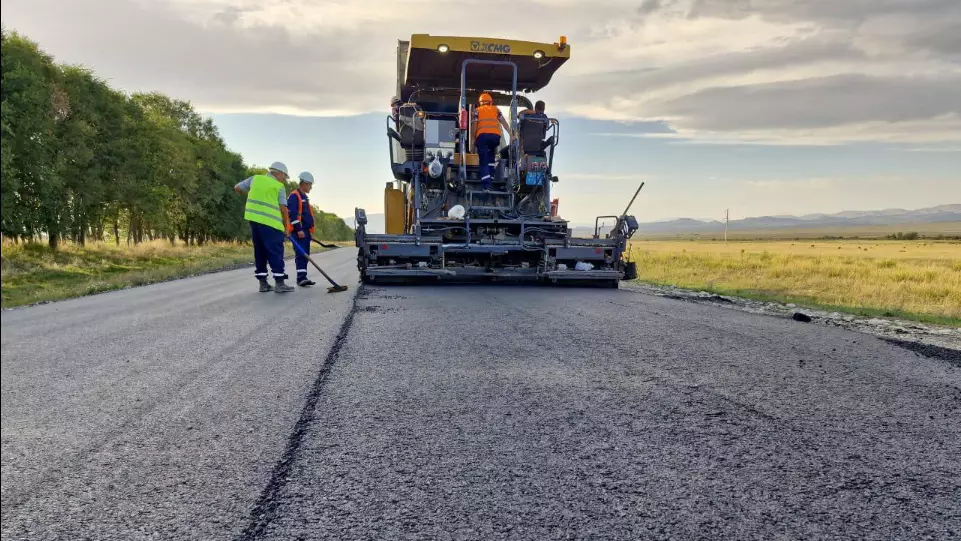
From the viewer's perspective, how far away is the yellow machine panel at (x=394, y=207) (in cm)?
1167

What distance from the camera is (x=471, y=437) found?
2.82 m

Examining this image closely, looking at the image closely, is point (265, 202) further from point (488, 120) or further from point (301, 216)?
point (488, 120)

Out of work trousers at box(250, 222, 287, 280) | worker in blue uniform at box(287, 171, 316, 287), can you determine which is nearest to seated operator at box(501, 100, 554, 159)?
worker in blue uniform at box(287, 171, 316, 287)

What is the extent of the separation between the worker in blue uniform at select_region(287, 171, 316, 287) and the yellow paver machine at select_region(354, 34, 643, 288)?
87 cm

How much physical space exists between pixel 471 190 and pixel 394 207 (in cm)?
196

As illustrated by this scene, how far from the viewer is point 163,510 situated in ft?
7.01

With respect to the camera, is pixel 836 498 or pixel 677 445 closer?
pixel 836 498

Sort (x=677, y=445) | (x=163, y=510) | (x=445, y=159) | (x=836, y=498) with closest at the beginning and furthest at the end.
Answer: (x=163, y=510) → (x=836, y=498) → (x=677, y=445) → (x=445, y=159)

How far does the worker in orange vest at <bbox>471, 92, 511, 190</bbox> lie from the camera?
10219 millimetres

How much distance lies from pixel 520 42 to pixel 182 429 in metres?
9.18

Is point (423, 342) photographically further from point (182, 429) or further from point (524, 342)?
Result: point (182, 429)

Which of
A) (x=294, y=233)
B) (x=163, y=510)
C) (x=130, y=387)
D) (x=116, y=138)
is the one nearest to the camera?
(x=163, y=510)

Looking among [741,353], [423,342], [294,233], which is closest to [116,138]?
[294,233]

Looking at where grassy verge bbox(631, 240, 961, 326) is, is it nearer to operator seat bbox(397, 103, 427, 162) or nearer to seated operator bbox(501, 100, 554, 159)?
seated operator bbox(501, 100, 554, 159)
